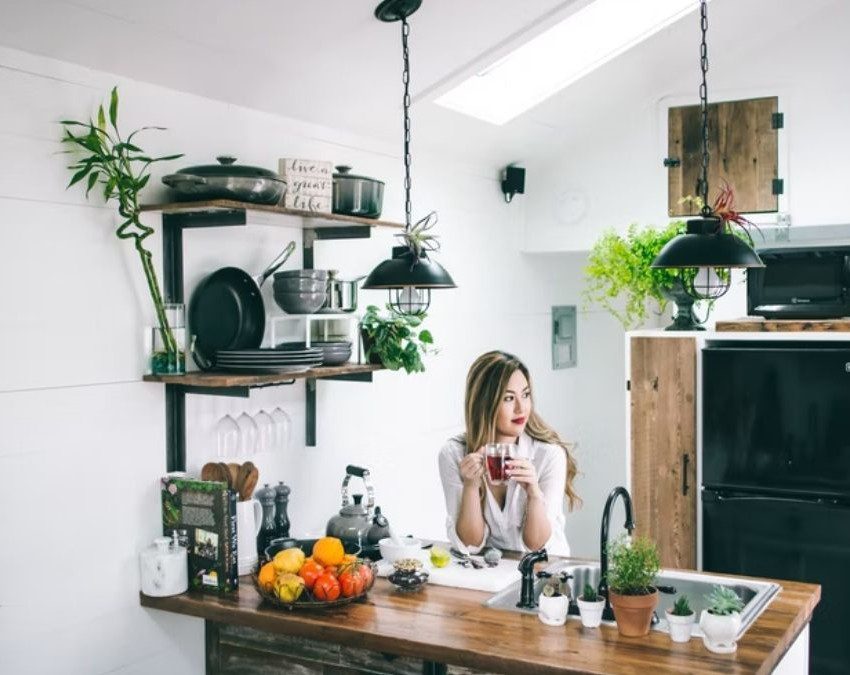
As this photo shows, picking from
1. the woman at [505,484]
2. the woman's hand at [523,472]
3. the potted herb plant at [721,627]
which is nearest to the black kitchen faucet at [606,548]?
the potted herb plant at [721,627]

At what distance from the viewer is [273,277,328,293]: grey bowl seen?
3.24 metres

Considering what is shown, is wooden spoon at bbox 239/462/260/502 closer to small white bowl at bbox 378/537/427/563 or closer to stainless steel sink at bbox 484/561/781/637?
small white bowl at bbox 378/537/427/563

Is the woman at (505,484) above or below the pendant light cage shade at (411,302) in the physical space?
below

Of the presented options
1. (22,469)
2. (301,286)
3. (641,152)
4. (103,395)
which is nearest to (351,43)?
(301,286)

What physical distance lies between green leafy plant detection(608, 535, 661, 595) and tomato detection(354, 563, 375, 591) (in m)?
0.72

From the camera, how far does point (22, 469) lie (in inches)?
102

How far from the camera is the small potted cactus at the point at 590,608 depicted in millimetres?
2549

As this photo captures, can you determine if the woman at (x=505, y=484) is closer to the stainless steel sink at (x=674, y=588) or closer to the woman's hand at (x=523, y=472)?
the woman's hand at (x=523, y=472)

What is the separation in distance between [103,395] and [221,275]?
0.60 m

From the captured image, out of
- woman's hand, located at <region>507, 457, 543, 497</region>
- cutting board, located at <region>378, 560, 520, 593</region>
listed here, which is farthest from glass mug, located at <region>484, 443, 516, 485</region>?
cutting board, located at <region>378, 560, 520, 593</region>

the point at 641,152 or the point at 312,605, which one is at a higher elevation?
the point at 641,152

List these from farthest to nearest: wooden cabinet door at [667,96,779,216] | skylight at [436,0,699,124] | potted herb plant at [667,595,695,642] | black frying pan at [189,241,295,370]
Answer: wooden cabinet door at [667,96,779,216]
skylight at [436,0,699,124]
black frying pan at [189,241,295,370]
potted herb plant at [667,595,695,642]

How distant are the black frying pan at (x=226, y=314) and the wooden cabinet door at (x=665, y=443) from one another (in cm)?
183

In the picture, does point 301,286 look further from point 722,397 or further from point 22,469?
point 722,397
